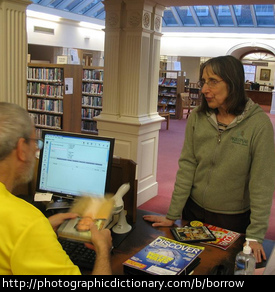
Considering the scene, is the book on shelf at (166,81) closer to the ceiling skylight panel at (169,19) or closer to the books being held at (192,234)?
the ceiling skylight panel at (169,19)

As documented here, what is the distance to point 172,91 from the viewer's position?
1421cm

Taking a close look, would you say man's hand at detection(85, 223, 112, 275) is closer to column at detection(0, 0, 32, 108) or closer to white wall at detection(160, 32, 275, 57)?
column at detection(0, 0, 32, 108)

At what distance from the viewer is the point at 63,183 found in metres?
2.12

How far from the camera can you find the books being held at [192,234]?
184 centimetres

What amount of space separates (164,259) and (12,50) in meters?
1.97

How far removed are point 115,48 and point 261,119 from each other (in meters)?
3.26

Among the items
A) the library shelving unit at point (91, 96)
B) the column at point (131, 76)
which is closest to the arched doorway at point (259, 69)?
the library shelving unit at point (91, 96)

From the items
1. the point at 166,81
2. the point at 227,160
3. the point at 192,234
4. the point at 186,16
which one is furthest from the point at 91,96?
the point at 186,16

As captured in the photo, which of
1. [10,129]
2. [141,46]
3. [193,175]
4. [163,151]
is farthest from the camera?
[163,151]

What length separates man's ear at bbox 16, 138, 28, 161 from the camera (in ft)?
4.04

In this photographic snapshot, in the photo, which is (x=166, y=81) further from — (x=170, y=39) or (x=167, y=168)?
(x=167, y=168)

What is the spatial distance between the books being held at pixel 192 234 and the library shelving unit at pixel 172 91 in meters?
12.1

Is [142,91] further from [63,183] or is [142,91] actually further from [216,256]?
[216,256]
